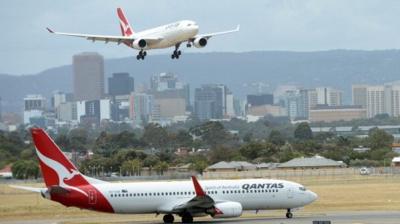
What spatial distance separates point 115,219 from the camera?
77000mm

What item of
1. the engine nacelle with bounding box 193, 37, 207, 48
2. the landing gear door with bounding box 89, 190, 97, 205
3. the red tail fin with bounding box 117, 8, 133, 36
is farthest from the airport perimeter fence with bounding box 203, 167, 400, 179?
the landing gear door with bounding box 89, 190, 97, 205

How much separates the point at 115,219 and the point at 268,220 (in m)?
10.4

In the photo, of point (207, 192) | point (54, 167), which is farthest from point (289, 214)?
point (54, 167)

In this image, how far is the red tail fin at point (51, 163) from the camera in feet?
235

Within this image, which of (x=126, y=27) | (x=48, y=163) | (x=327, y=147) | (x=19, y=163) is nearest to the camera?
(x=48, y=163)

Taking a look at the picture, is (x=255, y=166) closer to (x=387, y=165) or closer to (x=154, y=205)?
(x=387, y=165)

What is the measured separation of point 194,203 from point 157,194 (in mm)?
2858

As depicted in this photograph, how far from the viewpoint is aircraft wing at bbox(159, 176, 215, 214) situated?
70.1 metres

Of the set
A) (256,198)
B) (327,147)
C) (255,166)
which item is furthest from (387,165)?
(256,198)

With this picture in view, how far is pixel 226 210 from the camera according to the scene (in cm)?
7050

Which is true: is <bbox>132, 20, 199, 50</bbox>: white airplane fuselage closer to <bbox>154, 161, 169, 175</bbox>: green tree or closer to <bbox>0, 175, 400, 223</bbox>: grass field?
<bbox>0, 175, 400, 223</bbox>: grass field

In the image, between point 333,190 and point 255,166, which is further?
point 255,166

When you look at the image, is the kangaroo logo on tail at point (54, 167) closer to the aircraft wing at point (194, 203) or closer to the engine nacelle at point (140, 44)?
the aircraft wing at point (194, 203)

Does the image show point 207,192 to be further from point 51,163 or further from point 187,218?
point 51,163
